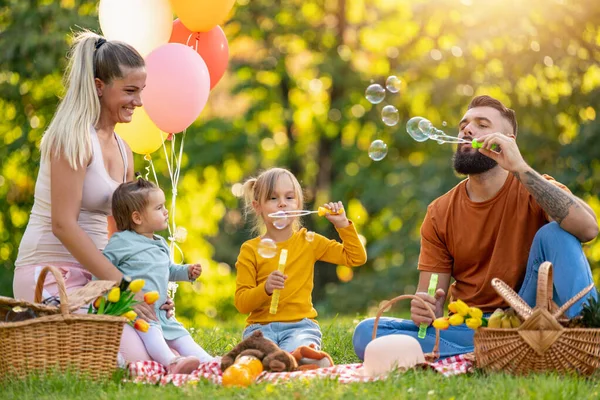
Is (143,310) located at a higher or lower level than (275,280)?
lower

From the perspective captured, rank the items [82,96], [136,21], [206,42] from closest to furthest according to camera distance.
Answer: [82,96] → [136,21] → [206,42]

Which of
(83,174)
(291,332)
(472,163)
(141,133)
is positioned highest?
(141,133)

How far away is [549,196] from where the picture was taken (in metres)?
3.96

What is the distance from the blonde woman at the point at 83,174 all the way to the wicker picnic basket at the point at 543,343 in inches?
64.0

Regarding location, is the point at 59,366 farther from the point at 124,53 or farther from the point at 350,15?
the point at 350,15

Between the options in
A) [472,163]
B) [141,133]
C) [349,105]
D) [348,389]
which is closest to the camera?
[348,389]

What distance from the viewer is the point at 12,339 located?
3.51 metres

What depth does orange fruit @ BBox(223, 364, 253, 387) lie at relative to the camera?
3.49 meters

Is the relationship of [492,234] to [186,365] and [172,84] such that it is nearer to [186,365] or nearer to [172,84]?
[186,365]

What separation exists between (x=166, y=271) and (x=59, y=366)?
87 cm

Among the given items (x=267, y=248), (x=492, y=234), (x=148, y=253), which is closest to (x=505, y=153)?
(x=492, y=234)

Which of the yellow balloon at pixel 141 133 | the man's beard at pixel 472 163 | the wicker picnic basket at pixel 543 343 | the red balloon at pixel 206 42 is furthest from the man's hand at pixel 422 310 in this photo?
the red balloon at pixel 206 42

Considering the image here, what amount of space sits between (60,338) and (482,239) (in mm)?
2053

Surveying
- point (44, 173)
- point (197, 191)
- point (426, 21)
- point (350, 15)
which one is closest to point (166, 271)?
point (44, 173)
